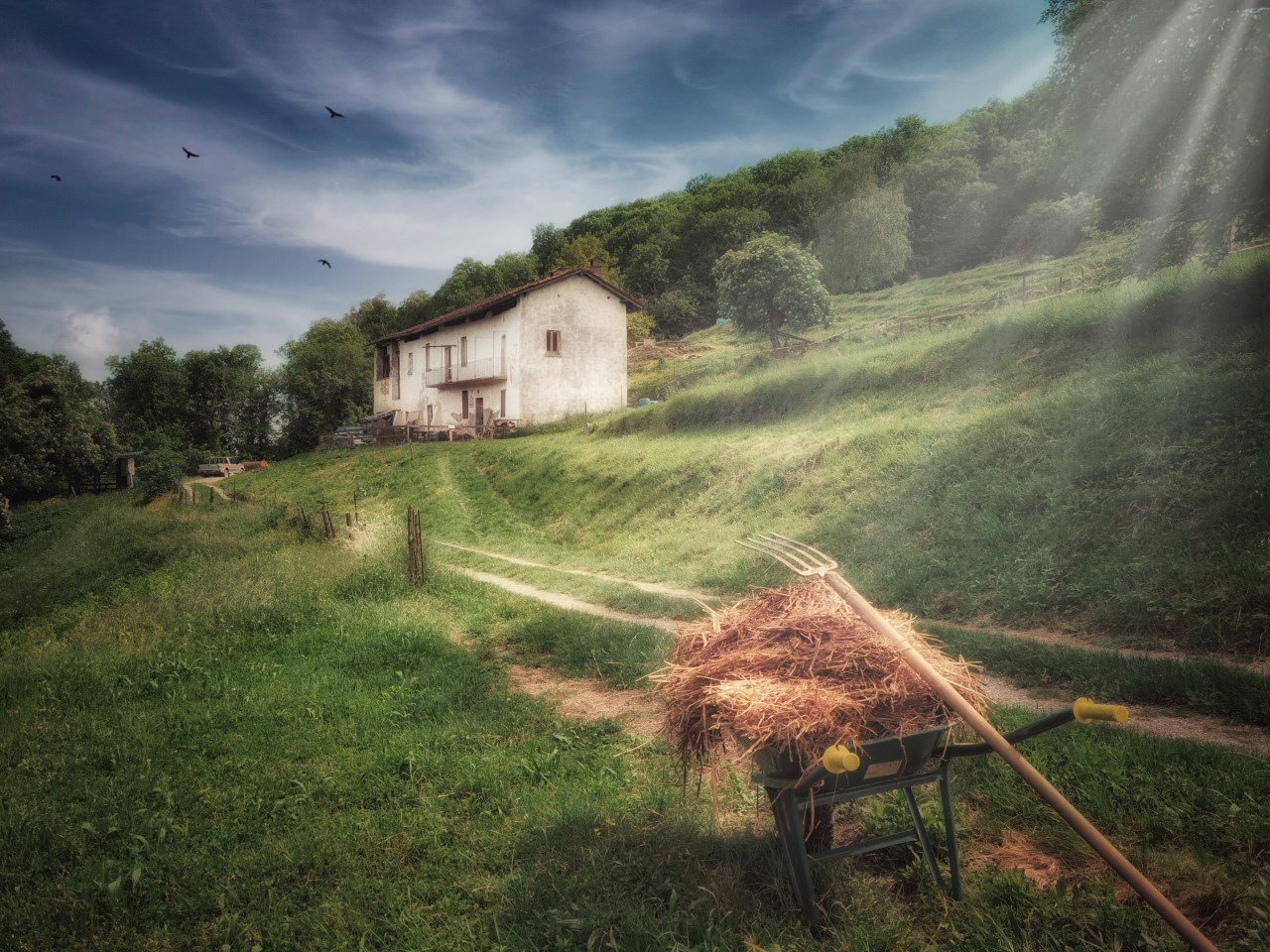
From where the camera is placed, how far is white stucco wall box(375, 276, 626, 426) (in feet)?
122

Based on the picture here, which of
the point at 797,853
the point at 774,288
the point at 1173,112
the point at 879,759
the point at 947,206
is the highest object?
the point at 947,206

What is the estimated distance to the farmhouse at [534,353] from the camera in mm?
37188

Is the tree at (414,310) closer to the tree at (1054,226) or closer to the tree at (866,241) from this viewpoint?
the tree at (866,241)

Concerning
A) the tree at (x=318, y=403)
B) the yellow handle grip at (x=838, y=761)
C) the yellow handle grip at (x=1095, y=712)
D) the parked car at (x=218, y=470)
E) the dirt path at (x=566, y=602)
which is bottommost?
the dirt path at (x=566, y=602)

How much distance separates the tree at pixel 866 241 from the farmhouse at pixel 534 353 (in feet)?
71.9

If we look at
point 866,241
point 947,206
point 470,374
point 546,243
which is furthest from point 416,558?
point 546,243

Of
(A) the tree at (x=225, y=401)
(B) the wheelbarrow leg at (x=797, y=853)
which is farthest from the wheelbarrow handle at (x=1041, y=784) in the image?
(A) the tree at (x=225, y=401)

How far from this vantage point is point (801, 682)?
312 centimetres

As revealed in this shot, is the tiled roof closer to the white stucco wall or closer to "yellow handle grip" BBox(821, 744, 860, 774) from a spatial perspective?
the white stucco wall

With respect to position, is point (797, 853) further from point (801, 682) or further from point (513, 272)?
point (513, 272)

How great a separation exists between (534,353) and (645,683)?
104 ft

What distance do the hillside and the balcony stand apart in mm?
14715

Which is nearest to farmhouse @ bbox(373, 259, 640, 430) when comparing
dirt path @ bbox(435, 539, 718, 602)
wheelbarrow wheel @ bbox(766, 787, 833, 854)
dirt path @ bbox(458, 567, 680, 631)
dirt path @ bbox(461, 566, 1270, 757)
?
dirt path @ bbox(435, 539, 718, 602)

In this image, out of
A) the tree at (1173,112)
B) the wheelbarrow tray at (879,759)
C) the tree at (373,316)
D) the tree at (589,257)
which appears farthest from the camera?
the tree at (373,316)
